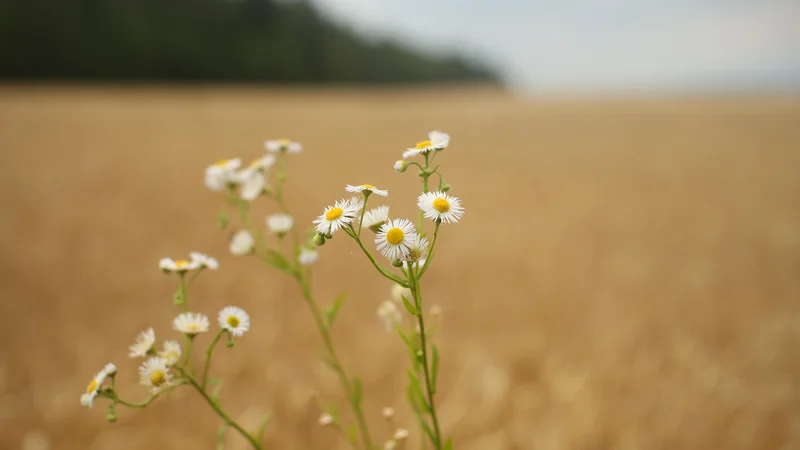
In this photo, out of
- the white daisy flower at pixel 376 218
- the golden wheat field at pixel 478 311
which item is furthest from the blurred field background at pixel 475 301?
the white daisy flower at pixel 376 218

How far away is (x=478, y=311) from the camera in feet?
4.30

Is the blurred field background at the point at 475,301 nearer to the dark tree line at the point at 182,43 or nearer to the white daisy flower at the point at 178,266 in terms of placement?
the white daisy flower at the point at 178,266

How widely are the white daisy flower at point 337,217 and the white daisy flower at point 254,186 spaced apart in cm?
27

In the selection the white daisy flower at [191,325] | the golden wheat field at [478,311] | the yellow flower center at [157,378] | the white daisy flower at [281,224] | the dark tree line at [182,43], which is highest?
the dark tree line at [182,43]

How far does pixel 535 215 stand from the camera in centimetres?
221

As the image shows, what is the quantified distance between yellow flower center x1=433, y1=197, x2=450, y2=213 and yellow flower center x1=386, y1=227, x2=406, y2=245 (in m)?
0.04

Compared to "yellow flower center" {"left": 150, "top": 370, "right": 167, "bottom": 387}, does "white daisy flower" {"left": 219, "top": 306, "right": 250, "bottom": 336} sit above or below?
above

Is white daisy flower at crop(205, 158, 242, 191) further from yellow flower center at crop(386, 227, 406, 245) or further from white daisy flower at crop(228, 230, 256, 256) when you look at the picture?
yellow flower center at crop(386, 227, 406, 245)

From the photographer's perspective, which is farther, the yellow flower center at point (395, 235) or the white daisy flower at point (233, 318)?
the white daisy flower at point (233, 318)

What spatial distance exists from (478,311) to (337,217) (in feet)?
3.05

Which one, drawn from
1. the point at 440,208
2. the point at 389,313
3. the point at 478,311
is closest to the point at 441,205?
the point at 440,208

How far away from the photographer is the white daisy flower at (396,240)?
0.41 meters

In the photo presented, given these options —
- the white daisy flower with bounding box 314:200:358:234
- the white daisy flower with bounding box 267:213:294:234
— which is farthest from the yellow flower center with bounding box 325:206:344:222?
the white daisy flower with bounding box 267:213:294:234

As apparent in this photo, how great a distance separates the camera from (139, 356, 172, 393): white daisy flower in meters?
0.50
